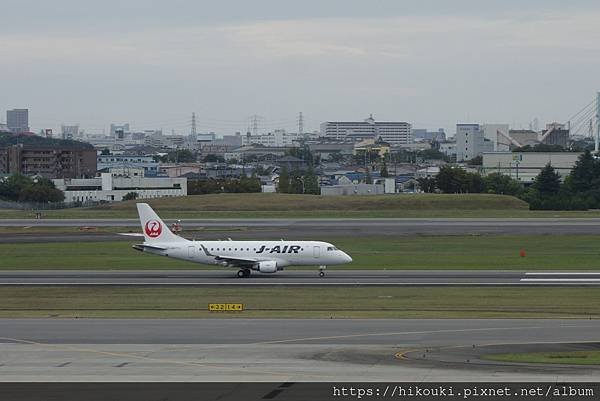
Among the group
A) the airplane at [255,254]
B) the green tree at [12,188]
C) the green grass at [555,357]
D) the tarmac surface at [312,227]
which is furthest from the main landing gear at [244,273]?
the green tree at [12,188]

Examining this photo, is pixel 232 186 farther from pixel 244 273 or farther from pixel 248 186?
pixel 244 273

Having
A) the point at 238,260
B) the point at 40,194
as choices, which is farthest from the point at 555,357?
the point at 40,194

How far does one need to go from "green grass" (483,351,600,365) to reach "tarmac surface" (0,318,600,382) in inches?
34.3

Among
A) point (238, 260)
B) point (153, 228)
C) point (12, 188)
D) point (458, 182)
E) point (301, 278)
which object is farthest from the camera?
point (12, 188)

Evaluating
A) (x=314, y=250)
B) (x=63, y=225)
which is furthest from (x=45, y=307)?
(x=63, y=225)

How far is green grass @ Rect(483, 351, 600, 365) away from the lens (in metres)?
36.6

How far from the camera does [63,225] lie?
11194 cm

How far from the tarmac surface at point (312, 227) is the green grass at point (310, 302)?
Result: 33719 millimetres

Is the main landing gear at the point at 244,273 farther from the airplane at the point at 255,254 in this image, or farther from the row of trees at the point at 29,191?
the row of trees at the point at 29,191

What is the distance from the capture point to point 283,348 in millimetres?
40469

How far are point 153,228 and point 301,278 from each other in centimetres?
1093

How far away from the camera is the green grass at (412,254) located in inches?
3000

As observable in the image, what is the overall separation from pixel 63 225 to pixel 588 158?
101 m

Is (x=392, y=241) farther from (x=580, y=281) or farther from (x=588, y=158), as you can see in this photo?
(x=588, y=158)
